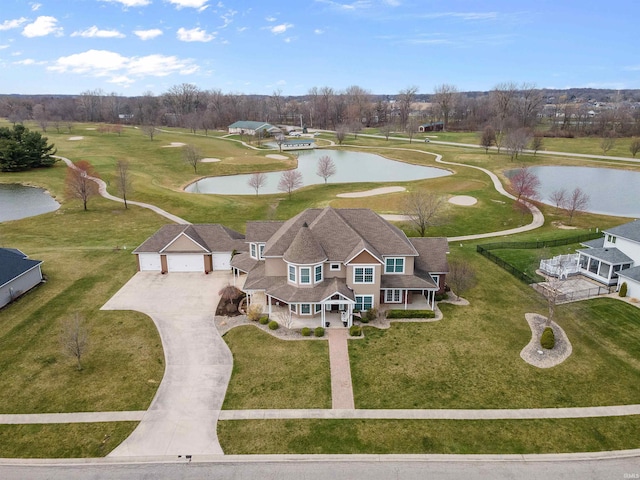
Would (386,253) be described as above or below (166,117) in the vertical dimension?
below

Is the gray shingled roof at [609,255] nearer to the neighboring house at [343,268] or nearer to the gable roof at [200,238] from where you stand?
the neighboring house at [343,268]

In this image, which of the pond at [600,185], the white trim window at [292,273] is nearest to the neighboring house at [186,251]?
the white trim window at [292,273]

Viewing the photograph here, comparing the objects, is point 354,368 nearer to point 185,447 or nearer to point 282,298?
point 282,298

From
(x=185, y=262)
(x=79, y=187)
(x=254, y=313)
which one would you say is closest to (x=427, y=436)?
(x=254, y=313)

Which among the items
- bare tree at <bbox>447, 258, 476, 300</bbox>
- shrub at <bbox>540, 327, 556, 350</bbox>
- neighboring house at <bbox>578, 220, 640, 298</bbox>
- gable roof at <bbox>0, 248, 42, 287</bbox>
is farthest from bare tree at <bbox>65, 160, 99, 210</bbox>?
neighboring house at <bbox>578, 220, 640, 298</bbox>

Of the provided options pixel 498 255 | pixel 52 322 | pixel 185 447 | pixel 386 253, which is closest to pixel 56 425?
pixel 185 447

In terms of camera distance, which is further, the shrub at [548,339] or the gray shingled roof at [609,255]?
the gray shingled roof at [609,255]

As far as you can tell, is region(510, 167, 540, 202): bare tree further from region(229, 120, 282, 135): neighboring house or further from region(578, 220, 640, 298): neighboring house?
region(229, 120, 282, 135): neighboring house
